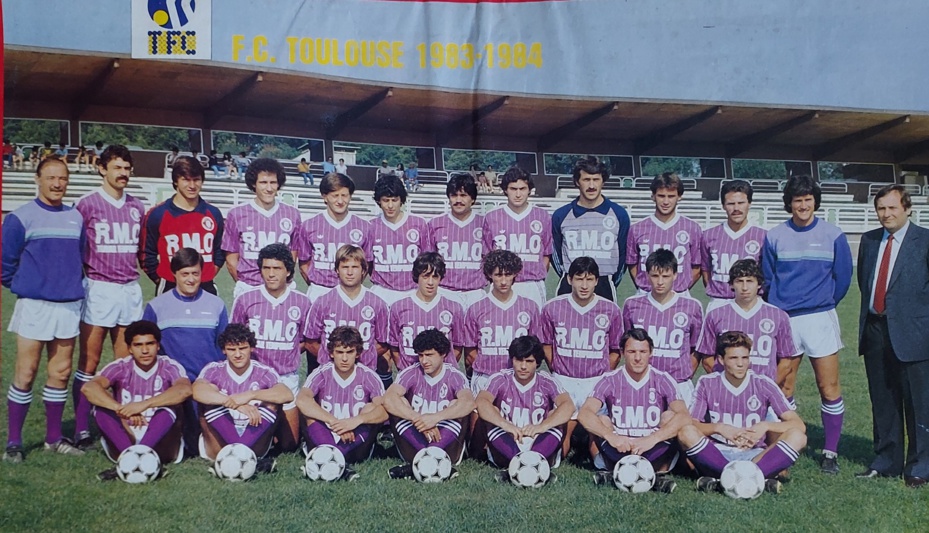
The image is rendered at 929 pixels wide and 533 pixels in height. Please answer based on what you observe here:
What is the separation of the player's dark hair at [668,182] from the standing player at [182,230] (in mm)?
1797

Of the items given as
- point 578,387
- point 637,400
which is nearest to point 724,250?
point 637,400

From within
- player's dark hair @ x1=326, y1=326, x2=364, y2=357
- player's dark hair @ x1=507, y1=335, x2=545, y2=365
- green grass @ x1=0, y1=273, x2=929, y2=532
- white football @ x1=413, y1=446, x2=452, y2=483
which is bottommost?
green grass @ x1=0, y1=273, x2=929, y2=532

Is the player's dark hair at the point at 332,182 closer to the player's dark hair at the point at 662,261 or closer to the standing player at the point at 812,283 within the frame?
the player's dark hair at the point at 662,261

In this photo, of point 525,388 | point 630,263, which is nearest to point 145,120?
point 525,388

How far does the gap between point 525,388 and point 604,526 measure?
65cm

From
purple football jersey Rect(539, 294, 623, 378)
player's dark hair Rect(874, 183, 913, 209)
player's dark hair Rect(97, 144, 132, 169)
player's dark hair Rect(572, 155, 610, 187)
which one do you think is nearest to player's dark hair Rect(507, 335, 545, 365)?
purple football jersey Rect(539, 294, 623, 378)

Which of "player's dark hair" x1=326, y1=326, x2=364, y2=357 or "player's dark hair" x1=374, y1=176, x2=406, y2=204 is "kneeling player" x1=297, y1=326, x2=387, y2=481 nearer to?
"player's dark hair" x1=326, y1=326, x2=364, y2=357

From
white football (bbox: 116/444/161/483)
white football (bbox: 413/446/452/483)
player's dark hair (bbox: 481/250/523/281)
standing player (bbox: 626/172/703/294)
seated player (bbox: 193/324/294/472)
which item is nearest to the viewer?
white football (bbox: 116/444/161/483)

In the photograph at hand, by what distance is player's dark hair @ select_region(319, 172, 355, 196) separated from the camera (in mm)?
3026

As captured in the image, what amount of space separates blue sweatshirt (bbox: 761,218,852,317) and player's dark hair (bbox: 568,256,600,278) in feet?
2.28

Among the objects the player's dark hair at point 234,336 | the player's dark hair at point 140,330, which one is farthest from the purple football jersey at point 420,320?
the player's dark hair at point 140,330

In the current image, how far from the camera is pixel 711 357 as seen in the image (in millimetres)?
3127

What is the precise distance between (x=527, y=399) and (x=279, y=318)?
3.55 feet

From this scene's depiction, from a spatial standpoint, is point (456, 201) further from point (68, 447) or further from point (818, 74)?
point (68, 447)
